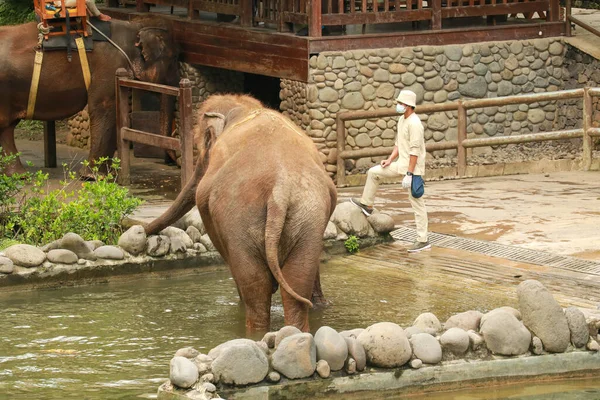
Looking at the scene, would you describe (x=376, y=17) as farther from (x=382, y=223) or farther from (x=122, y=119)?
(x=382, y=223)

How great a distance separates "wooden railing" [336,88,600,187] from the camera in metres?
15.7

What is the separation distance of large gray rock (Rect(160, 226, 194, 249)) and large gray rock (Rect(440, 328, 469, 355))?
13.4 ft

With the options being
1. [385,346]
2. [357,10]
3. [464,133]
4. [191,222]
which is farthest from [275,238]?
[357,10]

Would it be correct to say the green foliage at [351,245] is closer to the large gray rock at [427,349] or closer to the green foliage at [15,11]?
the large gray rock at [427,349]

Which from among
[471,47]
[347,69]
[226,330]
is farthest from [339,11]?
[226,330]

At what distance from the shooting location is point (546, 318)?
8461 mm

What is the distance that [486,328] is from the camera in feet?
27.6

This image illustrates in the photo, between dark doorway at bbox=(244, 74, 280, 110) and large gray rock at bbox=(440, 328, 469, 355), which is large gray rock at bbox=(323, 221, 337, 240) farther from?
dark doorway at bbox=(244, 74, 280, 110)

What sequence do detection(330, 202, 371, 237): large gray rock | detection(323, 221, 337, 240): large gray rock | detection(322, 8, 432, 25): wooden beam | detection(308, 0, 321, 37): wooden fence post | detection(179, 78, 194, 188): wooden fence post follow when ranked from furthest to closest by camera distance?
detection(322, 8, 432, 25): wooden beam, detection(308, 0, 321, 37): wooden fence post, detection(179, 78, 194, 188): wooden fence post, detection(330, 202, 371, 237): large gray rock, detection(323, 221, 337, 240): large gray rock

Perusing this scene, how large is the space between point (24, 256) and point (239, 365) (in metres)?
4.04

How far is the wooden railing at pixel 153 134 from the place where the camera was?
14453 mm

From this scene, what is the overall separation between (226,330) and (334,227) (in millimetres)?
2883

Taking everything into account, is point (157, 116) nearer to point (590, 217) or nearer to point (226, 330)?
point (590, 217)

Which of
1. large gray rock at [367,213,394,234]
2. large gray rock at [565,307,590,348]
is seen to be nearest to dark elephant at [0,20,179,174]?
large gray rock at [367,213,394,234]
